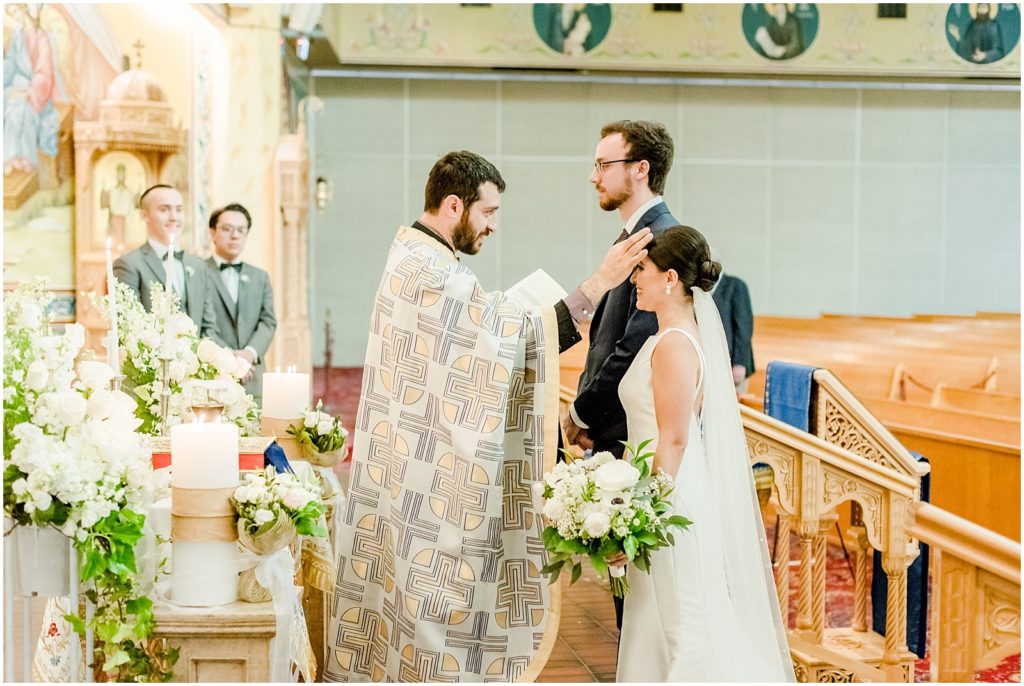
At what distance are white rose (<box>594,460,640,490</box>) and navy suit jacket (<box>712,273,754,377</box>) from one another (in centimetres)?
404

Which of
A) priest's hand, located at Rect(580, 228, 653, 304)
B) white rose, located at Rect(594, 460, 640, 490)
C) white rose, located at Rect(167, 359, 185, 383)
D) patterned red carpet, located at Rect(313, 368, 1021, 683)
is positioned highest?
priest's hand, located at Rect(580, 228, 653, 304)

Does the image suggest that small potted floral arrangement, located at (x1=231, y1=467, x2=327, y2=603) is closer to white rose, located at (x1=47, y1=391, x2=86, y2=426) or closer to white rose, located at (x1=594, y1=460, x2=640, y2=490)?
white rose, located at (x1=47, y1=391, x2=86, y2=426)

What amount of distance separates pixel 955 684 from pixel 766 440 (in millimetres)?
1653

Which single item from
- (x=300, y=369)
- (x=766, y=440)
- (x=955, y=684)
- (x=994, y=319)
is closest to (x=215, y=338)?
(x=766, y=440)

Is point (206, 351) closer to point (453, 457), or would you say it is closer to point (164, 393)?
point (164, 393)

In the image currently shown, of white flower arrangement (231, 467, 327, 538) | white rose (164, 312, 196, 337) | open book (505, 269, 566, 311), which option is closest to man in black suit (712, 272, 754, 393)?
open book (505, 269, 566, 311)

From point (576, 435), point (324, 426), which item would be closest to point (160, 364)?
point (324, 426)

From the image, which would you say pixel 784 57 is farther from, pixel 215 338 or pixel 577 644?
pixel 577 644

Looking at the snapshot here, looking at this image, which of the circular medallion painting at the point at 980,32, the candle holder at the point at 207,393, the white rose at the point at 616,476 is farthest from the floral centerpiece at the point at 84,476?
the circular medallion painting at the point at 980,32

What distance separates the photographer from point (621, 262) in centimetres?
302

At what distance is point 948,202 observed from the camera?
613 inches

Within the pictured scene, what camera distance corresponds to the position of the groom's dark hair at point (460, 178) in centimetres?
325

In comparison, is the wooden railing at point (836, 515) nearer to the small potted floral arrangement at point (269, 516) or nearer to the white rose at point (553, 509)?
the white rose at point (553, 509)

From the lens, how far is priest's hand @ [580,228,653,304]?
3.01m
